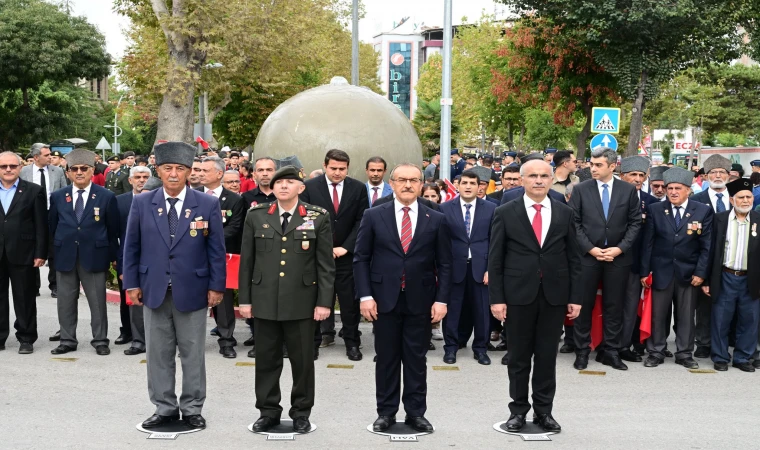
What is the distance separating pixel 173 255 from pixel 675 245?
5.39m

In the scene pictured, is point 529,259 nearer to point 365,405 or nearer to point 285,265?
point 285,265

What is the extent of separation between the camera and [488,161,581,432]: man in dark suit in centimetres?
709

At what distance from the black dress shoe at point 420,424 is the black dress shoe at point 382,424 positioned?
0.16 meters

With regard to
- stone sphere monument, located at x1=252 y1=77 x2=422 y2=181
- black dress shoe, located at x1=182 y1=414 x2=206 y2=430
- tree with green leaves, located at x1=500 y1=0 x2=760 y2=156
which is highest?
tree with green leaves, located at x1=500 y1=0 x2=760 y2=156

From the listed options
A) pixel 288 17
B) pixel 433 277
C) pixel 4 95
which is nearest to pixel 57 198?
pixel 433 277

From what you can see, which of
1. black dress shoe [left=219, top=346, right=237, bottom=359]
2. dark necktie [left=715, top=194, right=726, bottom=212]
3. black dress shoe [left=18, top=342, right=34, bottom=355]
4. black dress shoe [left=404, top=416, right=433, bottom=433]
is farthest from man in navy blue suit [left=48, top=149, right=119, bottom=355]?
dark necktie [left=715, top=194, right=726, bottom=212]

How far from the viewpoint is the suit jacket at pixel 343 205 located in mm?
9953

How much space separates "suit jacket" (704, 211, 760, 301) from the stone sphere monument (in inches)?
193

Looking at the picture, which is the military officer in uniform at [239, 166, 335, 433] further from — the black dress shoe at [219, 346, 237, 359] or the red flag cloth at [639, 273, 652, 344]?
the red flag cloth at [639, 273, 652, 344]

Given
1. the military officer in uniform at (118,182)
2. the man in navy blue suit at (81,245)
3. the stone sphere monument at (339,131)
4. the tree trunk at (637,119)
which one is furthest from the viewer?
the tree trunk at (637,119)

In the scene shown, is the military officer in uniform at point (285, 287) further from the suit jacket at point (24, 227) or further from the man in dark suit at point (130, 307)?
the suit jacket at point (24, 227)

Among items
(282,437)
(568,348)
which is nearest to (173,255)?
(282,437)

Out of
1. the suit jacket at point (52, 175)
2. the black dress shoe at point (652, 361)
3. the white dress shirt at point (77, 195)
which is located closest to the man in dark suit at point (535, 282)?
the black dress shoe at point (652, 361)

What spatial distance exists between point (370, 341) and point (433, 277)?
3757mm
